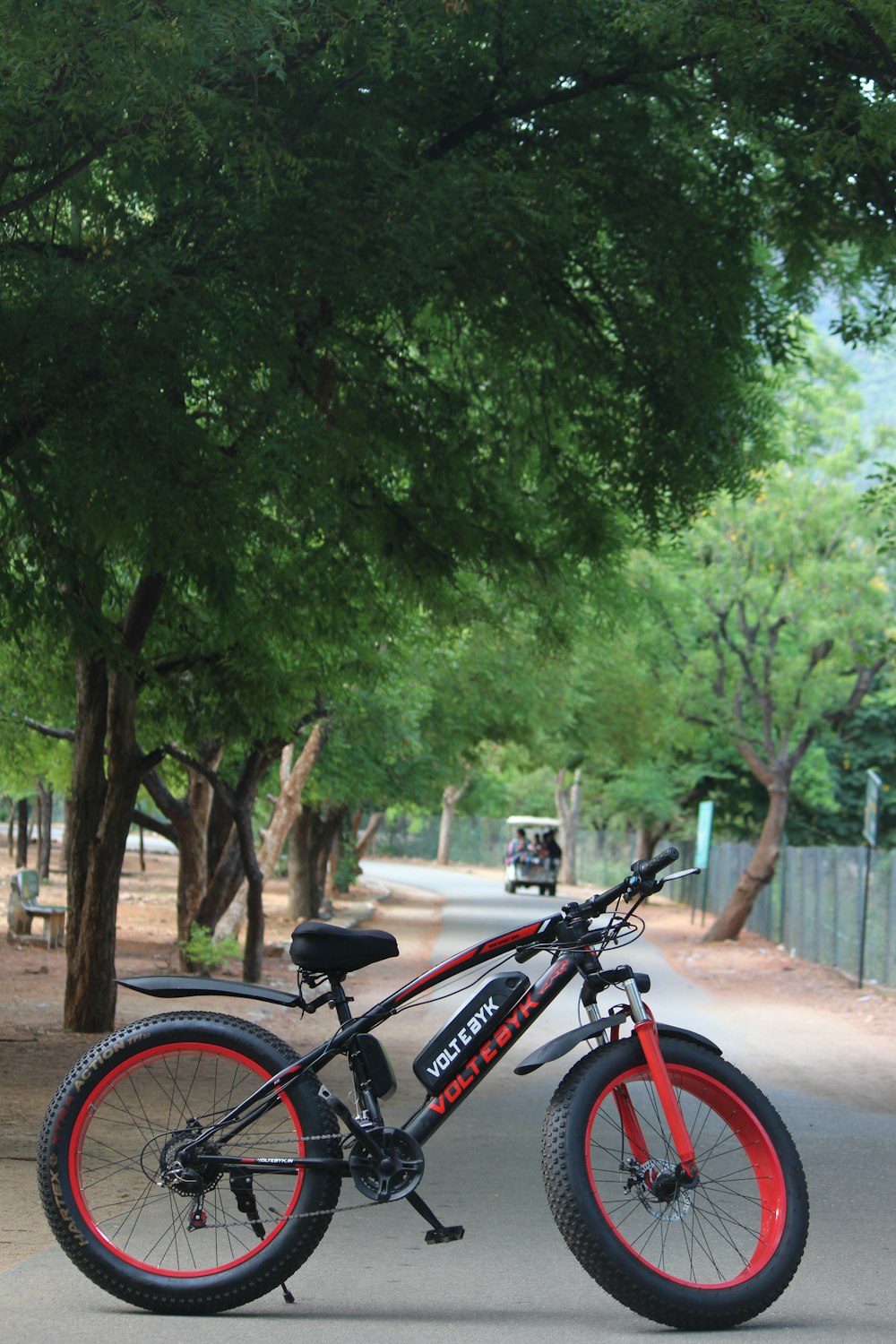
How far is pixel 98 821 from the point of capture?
44.0 feet

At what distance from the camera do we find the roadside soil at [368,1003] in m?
8.83

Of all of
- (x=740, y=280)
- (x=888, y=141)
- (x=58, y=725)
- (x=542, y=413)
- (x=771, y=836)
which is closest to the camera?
(x=888, y=141)

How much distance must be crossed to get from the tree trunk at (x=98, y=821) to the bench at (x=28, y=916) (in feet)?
38.9

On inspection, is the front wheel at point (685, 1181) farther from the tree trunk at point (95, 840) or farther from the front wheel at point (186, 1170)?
the tree trunk at point (95, 840)

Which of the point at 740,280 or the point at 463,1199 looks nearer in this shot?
the point at 463,1199

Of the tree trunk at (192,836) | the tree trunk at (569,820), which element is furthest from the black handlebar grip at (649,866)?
the tree trunk at (569,820)

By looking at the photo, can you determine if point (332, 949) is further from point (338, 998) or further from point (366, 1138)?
point (366, 1138)

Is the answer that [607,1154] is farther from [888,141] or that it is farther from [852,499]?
[852,499]

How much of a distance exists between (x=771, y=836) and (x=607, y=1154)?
26224 millimetres

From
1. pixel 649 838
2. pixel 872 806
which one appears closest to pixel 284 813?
pixel 872 806

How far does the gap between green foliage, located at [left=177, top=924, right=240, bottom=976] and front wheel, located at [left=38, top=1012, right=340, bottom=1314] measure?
14612mm

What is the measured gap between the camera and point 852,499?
102 ft

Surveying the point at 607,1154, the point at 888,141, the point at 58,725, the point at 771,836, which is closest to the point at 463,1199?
the point at 607,1154

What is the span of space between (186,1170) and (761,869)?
26570 mm
